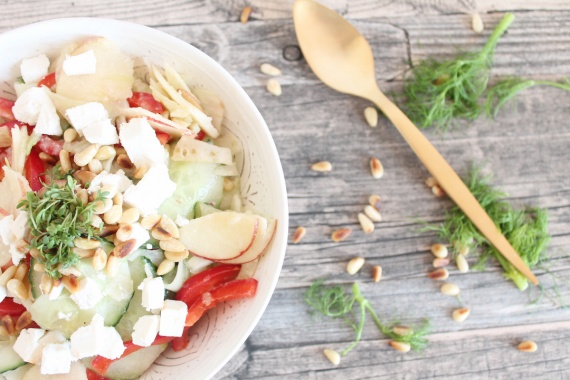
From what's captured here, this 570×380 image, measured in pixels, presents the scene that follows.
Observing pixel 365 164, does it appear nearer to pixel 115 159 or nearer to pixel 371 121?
pixel 371 121

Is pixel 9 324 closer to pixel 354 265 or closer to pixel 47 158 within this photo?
pixel 47 158

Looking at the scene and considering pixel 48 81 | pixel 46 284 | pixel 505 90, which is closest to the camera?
pixel 46 284

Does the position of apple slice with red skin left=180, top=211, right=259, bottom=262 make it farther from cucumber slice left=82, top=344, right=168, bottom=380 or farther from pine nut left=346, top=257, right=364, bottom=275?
pine nut left=346, top=257, right=364, bottom=275

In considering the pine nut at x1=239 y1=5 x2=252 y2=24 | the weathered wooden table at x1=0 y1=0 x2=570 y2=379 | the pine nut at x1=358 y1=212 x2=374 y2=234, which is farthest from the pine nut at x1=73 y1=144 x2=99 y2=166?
the pine nut at x1=358 y1=212 x2=374 y2=234

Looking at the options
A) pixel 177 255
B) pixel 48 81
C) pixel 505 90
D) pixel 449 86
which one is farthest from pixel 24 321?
pixel 505 90

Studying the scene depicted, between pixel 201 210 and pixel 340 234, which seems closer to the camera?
pixel 201 210

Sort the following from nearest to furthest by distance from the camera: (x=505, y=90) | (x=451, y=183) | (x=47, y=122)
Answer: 1. (x=47, y=122)
2. (x=451, y=183)
3. (x=505, y=90)
